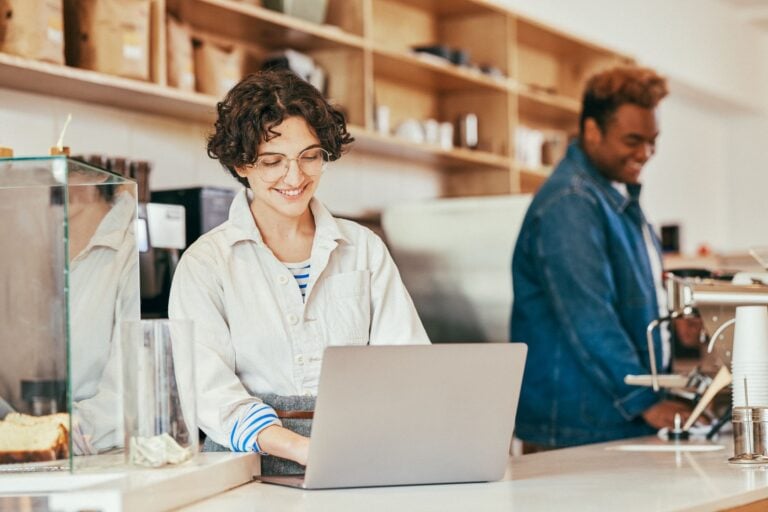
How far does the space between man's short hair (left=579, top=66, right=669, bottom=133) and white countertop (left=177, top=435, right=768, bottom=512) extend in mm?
1179

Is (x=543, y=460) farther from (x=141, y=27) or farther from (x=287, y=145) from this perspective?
(x=141, y=27)

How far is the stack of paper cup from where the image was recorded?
2082 mm

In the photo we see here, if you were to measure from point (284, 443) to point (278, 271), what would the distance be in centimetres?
33

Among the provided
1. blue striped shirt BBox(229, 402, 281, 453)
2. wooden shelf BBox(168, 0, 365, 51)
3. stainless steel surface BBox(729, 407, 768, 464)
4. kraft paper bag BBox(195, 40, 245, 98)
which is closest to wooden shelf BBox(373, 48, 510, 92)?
wooden shelf BBox(168, 0, 365, 51)

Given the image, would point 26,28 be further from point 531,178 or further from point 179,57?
point 531,178

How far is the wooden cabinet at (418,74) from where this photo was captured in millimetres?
3107

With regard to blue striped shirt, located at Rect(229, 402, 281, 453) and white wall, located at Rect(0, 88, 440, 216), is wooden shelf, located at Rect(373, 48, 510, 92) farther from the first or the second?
blue striped shirt, located at Rect(229, 402, 281, 453)

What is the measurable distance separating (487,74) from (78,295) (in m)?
3.21

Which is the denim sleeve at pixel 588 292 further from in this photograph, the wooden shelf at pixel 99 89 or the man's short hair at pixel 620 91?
the wooden shelf at pixel 99 89

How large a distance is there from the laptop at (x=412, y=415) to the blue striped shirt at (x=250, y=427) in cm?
5

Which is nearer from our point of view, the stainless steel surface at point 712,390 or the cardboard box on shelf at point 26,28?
the stainless steel surface at point 712,390

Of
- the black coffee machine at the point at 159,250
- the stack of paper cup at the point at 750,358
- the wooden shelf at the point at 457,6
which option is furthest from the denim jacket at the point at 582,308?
the wooden shelf at the point at 457,6

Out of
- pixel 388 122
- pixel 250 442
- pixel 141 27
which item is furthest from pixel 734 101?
pixel 250 442

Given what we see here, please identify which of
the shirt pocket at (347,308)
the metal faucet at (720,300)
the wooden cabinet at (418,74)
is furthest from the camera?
the wooden cabinet at (418,74)
